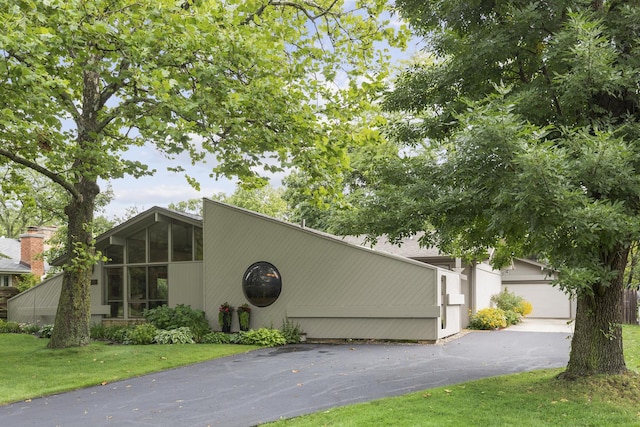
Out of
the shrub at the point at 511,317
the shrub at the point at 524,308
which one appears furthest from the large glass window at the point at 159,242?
the shrub at the point at 524,308

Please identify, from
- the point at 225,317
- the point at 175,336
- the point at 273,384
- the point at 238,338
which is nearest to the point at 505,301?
the point at 225,317

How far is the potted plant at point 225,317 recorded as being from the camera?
55.0 feet

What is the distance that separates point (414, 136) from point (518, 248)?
2957 mm

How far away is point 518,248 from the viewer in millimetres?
10391

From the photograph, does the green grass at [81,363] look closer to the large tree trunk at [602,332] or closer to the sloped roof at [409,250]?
the sloped roof at [409,250]

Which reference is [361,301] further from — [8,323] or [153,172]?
[8,323]

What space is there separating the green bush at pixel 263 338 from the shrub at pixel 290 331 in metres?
0.24

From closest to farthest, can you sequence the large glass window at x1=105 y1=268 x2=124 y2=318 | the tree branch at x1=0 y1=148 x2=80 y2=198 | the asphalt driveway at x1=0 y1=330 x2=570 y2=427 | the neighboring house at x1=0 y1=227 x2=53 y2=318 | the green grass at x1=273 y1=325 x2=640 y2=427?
the green grass at x1=273 y1=325 x2=640 y2=427
the asphalt driveway at x1=0 y1=330 x2=570 y2=427
the tree branch at x1=0 y1=148 x2=80 y2=198
the large glass window at x1=105 y1=268 x2=124 y2=318
the neighboring house at x1=0 y1=227 x2=53 y2=318

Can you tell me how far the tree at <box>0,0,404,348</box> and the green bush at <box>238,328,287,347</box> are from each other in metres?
4.21

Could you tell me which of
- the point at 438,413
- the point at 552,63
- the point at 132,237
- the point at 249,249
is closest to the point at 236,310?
the point at 249,249

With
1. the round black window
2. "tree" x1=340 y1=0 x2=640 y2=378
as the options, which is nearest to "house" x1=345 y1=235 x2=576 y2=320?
the round black window

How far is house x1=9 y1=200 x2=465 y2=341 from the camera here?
603 inches

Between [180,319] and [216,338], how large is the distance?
1478mm

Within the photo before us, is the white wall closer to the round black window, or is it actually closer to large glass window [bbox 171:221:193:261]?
the round black window
